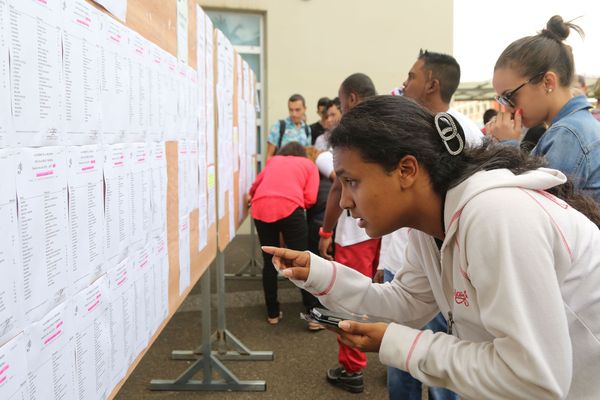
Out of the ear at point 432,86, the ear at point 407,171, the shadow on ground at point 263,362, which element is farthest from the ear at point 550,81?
the shadow on ground at point 263,362

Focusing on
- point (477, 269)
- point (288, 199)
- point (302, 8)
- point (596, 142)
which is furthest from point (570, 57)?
point (302, 8)

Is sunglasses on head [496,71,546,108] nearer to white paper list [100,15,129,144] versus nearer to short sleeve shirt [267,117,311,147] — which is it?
white paper list [100,15,129,144]

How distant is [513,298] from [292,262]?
751 mm

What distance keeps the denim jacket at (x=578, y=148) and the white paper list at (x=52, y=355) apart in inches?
61.7

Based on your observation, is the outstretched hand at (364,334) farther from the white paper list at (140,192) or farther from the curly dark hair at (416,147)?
the white paper list at (140,192)

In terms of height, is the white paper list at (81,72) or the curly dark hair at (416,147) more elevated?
the white paper list at (81,72)

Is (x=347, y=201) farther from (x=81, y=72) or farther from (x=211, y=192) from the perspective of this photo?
(x=211, y=192)

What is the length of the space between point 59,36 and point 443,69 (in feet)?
6.22

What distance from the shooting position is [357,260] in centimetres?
324

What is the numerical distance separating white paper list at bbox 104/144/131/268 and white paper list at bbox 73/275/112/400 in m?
0.09

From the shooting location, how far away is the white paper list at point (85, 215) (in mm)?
1042

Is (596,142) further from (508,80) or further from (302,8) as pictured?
(302,8)

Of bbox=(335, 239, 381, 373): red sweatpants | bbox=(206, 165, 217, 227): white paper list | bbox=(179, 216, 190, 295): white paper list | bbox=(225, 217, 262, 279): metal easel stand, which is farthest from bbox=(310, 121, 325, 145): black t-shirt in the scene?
bbox=(179, 216, 190, 295): white paper list

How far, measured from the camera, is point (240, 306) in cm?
476
